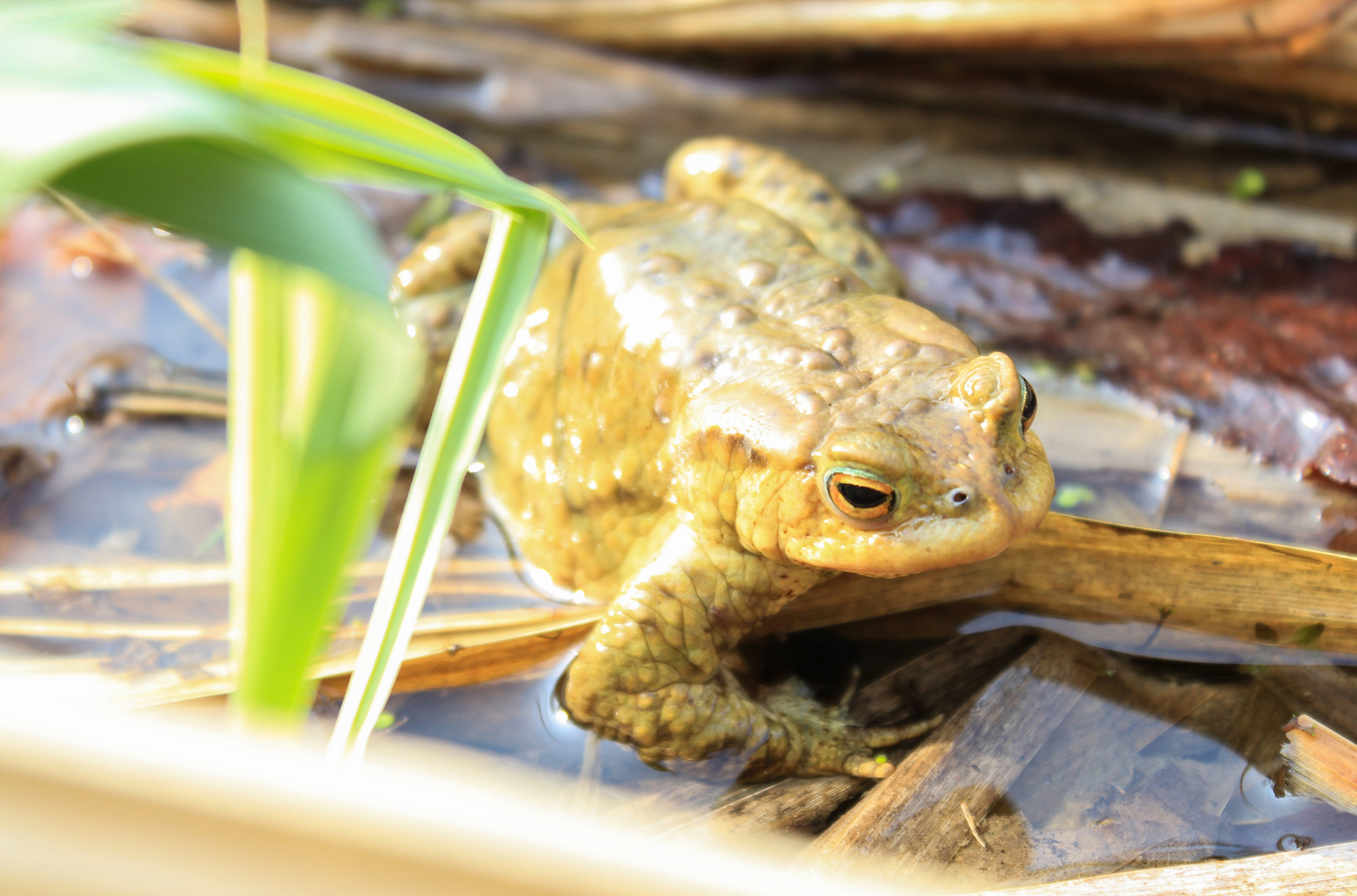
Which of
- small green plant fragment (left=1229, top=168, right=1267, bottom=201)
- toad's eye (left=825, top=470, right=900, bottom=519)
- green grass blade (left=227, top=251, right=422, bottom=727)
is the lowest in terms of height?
small green plant fragment (left=1229, top=168, right=1267, bottom=201)

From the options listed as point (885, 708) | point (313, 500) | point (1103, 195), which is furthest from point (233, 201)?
point (1103, 195)

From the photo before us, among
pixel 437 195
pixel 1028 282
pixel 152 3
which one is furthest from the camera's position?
pixel 152 3

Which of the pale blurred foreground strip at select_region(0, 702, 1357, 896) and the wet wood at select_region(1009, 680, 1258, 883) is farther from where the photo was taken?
the wet wood at select_region(1009, 680, 1258, 883)

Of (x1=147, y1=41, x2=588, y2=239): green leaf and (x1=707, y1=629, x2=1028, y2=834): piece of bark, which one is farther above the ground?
(x1=147, y1=41, x2=588, y2=239): green leaf

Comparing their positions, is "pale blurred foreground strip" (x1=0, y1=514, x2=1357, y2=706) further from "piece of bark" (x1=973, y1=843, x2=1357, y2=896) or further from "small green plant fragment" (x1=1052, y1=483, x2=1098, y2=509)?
"piece of bark" (x1=973, y1=843, x2=1357, y2=896)

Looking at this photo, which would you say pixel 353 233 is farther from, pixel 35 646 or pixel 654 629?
pixel 35 646

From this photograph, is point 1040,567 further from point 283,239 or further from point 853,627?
point 283,239

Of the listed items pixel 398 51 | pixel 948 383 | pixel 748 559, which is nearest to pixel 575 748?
pixel 748 559

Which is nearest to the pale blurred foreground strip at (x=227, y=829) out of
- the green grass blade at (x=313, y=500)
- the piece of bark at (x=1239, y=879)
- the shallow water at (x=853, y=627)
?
the green grass blade at (x=313, y=500)

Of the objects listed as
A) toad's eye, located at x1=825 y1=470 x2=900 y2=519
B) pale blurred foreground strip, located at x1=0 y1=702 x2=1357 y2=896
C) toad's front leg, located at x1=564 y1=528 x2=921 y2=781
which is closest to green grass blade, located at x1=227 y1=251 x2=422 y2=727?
pale blurred foreground strip, located at x1=0 y1=702 x2=1357 y2=896
